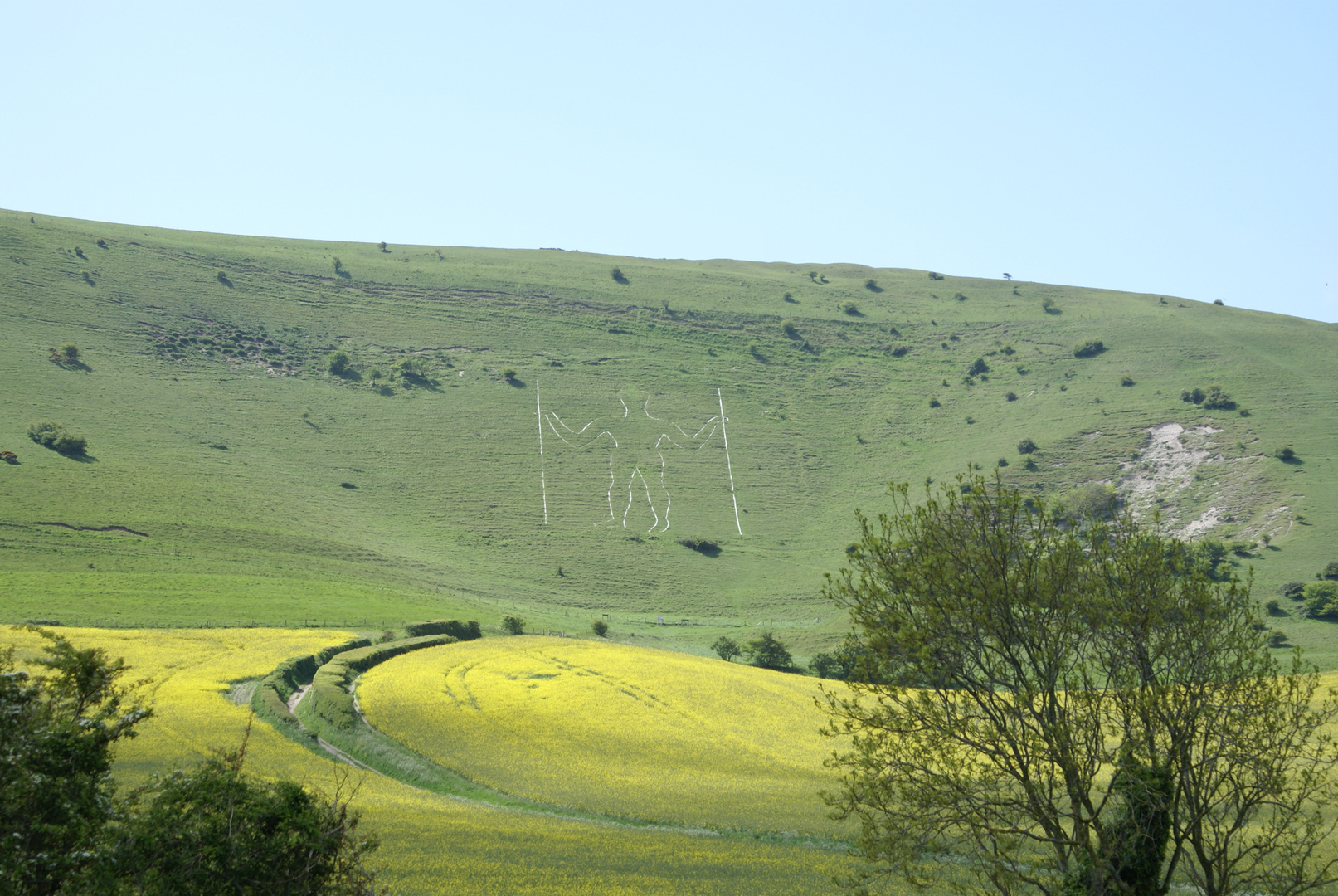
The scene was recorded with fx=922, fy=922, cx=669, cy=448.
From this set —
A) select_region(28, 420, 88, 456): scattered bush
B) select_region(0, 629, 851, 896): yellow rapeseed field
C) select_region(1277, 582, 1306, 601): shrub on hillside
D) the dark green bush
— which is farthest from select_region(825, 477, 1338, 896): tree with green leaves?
select_region(28, 420, 88, 456): scattered bush

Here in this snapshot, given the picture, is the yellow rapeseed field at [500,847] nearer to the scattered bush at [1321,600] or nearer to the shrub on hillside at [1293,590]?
the scattered bush at [1321,600]

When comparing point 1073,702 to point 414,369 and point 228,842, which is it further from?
point 414,369

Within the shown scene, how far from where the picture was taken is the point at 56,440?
3339 inches

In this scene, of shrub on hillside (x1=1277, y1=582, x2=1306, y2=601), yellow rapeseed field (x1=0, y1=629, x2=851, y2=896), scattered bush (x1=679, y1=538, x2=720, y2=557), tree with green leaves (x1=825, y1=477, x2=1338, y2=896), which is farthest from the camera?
scattered bush (x1=679, y1=538, x2=720, y2=557)

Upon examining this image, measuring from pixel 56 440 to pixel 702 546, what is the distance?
62085 mm

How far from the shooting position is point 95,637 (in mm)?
43188

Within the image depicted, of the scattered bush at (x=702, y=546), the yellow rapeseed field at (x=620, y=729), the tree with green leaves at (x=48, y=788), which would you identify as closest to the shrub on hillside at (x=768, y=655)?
the yellow rapeseed field at (x=620, y=729)

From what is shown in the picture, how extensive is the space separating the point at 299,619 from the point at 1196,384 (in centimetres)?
11221

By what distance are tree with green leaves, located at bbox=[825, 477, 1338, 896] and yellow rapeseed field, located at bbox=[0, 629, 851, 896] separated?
601cm

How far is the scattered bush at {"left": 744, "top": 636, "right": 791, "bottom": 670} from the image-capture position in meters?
58.8

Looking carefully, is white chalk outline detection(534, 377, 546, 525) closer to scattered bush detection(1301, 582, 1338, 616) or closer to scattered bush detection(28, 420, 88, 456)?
scattered bush detection(28, 420, 88, 456)

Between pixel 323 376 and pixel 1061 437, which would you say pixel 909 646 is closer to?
pixel 1061 437

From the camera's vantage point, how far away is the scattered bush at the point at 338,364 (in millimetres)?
121312

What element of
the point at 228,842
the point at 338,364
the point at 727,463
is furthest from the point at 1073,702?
the point at 338,364
